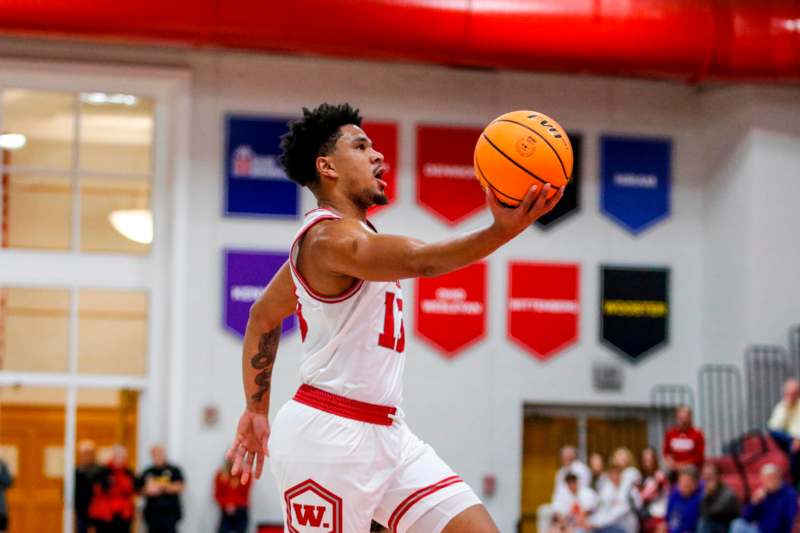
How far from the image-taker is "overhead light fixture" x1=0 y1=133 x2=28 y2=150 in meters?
18.7

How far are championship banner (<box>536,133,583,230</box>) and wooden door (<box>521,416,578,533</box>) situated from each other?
293cm

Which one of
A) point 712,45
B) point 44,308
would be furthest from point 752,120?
point 44,308

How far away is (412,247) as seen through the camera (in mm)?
5141

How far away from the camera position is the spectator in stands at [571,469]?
699 inches

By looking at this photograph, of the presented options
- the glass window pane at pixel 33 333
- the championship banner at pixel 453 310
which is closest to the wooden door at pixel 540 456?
the championship banner at pixel 453 310

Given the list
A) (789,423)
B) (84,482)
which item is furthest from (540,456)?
(84,482)

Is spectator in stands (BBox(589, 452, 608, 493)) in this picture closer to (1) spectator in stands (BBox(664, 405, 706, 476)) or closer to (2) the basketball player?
(1) spectator in stands (BBox(664, 405, 706, 476))

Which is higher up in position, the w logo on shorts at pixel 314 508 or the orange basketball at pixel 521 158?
the orange basketball at pixel 521 158

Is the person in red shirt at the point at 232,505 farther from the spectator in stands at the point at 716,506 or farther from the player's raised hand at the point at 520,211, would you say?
the player's raised hand at the point at 520,211

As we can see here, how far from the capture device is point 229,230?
18922 mm

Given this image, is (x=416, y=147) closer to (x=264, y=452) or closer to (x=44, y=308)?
(x=44, y=308)

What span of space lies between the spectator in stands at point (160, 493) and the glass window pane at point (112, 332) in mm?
1689

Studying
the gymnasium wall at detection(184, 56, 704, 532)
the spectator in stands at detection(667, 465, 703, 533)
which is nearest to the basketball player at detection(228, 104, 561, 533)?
the spectator in stands at detection(667, 465, 703, 533)

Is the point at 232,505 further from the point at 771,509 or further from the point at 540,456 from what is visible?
the point at 771,509
